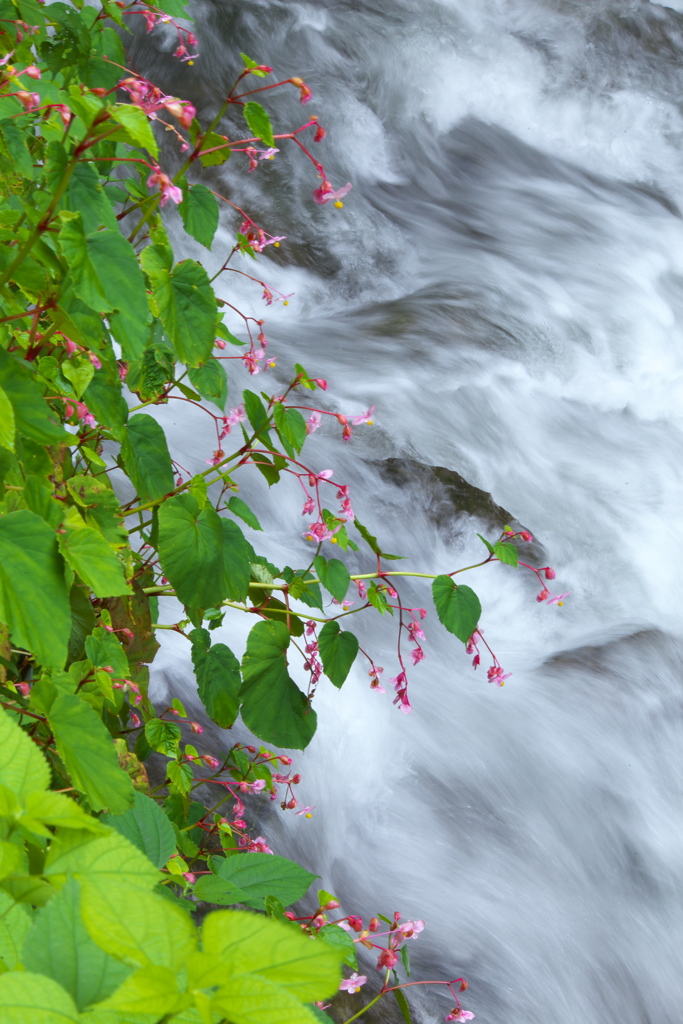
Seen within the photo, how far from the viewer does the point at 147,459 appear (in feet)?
3.94

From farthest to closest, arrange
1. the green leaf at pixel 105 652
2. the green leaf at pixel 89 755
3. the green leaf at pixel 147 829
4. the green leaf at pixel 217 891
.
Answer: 1. the green leaf at pixel 105 652
2. the green leaf at pixel 217 891
3. the green leaf at pixel 147 829
4. the green leaf at pixel 89 755

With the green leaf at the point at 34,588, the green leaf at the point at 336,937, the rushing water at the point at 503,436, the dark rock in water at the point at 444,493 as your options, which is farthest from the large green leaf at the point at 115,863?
the dark rock in water at the point at 444,493

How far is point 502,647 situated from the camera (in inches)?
116

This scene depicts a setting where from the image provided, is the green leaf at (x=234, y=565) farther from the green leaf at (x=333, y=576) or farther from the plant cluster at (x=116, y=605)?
the green leaf at (x=333, y=576)

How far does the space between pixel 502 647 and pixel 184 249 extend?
2240 millimetres

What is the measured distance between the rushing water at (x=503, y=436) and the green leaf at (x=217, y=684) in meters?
0.84

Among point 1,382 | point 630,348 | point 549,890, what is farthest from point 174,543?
point 630,348

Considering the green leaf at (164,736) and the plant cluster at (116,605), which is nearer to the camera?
the plant cluster at (116,605)

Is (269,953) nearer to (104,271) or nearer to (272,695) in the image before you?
(104,271)

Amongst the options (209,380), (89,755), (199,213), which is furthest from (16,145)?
(89,755)

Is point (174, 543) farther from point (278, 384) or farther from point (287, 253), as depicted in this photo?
point (287, 253)

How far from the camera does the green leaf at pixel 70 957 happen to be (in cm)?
36

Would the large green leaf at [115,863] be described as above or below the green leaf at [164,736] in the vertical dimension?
above

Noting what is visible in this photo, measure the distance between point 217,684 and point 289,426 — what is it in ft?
1.38
